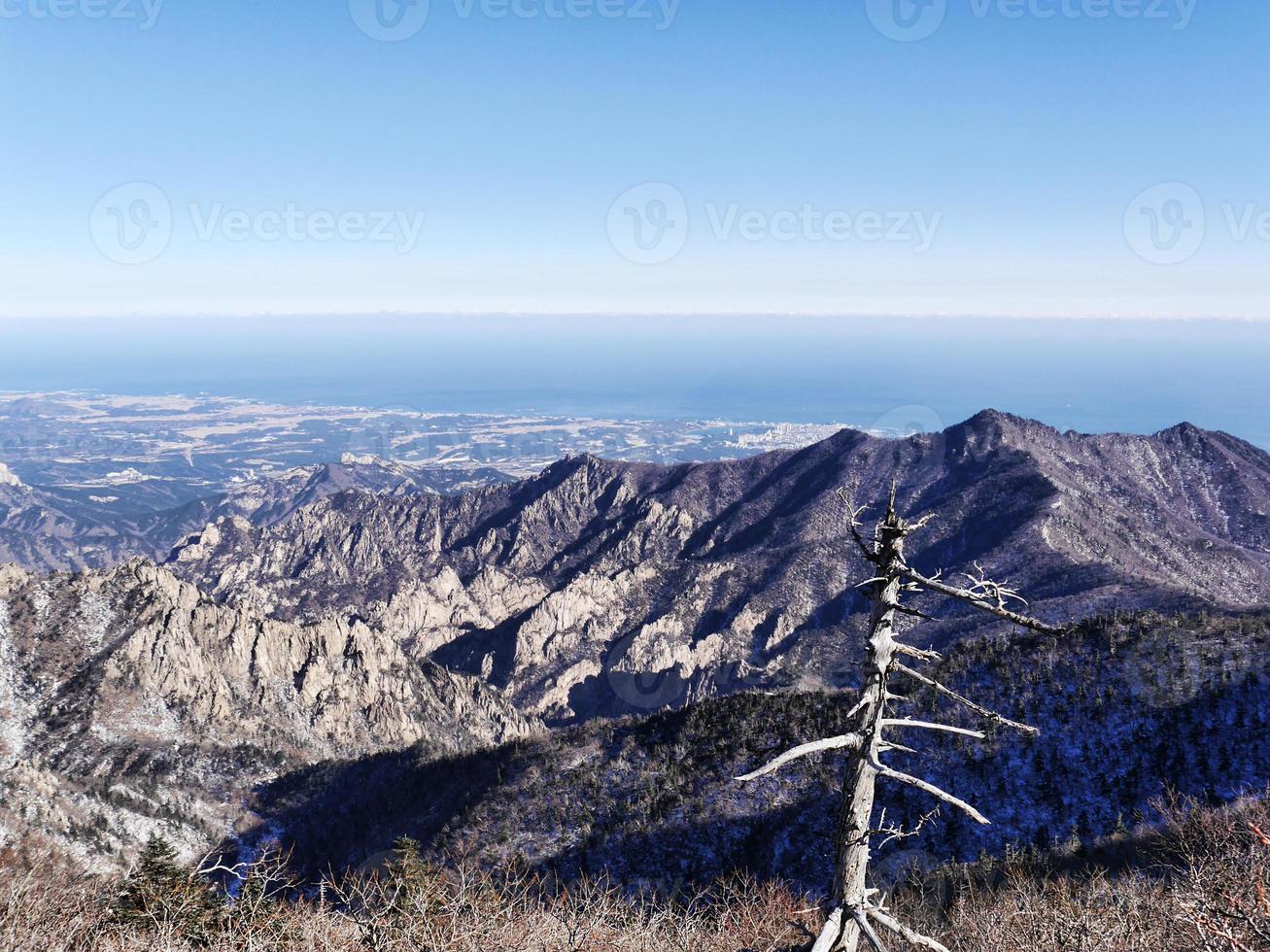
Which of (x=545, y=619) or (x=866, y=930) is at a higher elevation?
(x=866, y=930)

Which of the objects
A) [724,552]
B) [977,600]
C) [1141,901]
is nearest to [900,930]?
[977,600]

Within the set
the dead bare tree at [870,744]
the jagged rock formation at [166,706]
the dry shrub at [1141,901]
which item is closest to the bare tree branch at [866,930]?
the dead bare tree at [870,744]

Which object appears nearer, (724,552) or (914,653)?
(914,653)

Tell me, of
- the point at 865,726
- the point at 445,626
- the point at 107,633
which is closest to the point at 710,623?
the point at 445,626

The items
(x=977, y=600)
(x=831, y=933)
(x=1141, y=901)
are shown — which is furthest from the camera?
(x=1141, y=901)

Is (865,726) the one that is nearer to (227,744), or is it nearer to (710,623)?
(227,744)

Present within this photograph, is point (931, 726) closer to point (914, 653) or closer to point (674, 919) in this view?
point (914, 653)

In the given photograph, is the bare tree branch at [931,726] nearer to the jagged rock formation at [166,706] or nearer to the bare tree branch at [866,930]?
the bare tree branch at [866,930]

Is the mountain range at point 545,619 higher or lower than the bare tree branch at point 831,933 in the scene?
lower
